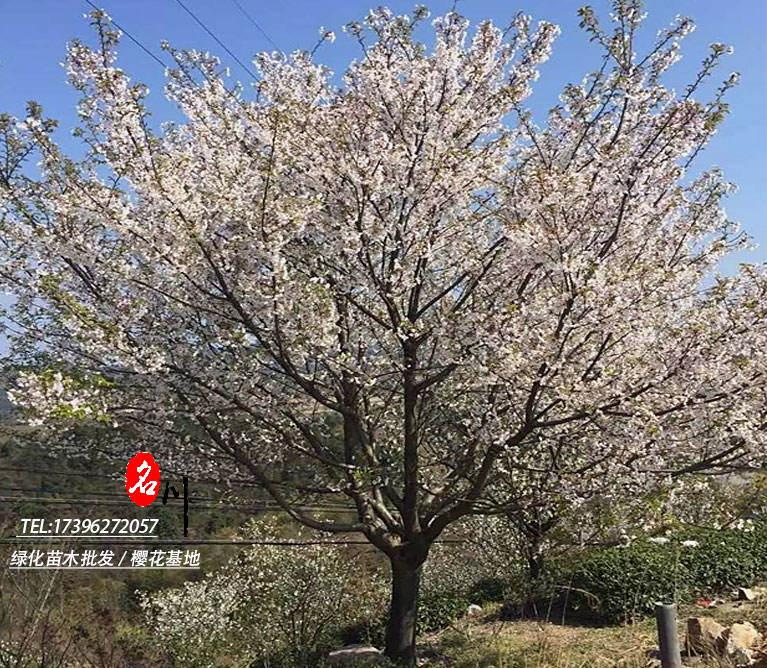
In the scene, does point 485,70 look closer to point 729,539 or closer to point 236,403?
point 236,403

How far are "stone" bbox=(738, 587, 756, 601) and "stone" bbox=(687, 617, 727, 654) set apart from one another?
12.4 ft

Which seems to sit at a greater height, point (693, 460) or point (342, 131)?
point (342, 131)

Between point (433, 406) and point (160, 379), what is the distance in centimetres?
255

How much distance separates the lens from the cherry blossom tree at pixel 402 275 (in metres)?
4.77

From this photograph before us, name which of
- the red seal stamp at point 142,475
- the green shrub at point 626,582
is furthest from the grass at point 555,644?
the red seal stamp at point 142,475

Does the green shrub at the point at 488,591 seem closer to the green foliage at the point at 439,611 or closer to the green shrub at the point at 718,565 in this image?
the green foliage at the point at 439,611

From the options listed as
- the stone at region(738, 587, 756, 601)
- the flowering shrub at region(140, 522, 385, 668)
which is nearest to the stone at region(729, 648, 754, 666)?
the stone at region(738, 587, 756, 601)

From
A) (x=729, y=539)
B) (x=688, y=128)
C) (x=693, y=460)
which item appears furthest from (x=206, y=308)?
(x=729, y=539)

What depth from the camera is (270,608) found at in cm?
1155

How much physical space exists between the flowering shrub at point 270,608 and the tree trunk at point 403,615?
2.21 metres

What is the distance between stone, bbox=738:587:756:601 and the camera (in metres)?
8.85

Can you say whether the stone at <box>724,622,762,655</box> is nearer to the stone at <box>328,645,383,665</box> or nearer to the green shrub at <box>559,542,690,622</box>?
the green shrub at <box>559,542,690,622</box>

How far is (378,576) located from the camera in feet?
43.1

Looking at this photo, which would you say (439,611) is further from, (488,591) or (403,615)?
(403,615)
